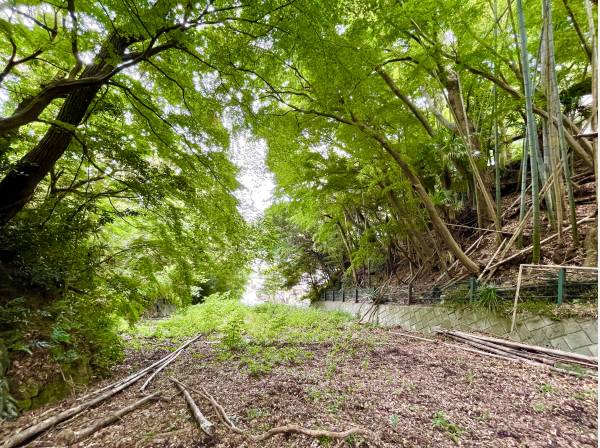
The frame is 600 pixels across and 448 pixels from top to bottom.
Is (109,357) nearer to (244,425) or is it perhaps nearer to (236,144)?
(244,425)

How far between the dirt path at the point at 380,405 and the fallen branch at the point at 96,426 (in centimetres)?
5

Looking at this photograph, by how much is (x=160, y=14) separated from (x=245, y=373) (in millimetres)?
3542

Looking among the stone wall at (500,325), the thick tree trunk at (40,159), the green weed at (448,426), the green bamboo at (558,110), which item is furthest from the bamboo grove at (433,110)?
the green weed at (448,426)

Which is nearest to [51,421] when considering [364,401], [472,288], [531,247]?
[364,401]

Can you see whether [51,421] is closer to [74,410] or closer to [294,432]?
[74,410]

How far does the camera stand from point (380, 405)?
2.16 metres

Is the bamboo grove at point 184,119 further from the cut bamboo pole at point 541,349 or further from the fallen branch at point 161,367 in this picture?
the cut bamboo pole at point 541,349

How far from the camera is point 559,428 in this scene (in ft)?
5.99

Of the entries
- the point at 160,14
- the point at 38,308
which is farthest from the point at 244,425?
the point at 160,14

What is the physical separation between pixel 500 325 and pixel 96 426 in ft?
16.9

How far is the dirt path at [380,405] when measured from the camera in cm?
175

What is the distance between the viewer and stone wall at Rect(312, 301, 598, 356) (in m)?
3.20

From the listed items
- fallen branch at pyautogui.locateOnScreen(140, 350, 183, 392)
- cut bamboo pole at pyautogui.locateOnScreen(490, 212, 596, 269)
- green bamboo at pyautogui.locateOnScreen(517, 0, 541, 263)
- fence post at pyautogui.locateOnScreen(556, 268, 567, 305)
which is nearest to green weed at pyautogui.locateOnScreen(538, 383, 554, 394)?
fence post at pyautogui.locateOnScreen(556, 268, 567, 305)

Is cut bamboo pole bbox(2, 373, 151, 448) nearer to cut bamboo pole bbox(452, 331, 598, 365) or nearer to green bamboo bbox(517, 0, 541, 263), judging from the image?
cut bamboo pole bbox(452, 331, 598, 365)
